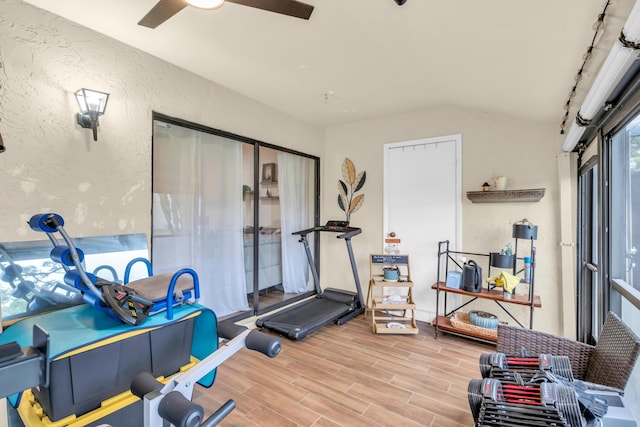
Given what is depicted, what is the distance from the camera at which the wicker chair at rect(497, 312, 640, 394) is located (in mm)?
1408

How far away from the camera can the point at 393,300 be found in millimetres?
3885

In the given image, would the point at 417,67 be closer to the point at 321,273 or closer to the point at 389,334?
the point at 389,334

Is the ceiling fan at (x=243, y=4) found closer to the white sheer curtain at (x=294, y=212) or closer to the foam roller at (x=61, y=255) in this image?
the foam roller at (x=61, y=255)

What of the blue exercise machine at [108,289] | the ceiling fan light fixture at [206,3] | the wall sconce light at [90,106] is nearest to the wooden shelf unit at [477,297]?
the blue exercise machine at [108,289]

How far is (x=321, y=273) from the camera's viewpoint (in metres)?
4.90

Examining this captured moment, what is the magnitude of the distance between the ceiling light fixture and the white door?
1.74 meters

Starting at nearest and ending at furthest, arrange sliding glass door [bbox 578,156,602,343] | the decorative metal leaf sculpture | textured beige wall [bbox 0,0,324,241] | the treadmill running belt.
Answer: textured beige wall [bbox 0,0,324,241] → sliding glass door [bbox 578,156,602,343] → the treadmill running belt → the decorative metal leaf sculpture

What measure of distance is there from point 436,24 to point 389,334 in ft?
10.2

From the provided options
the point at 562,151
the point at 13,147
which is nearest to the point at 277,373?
the point at 13,147

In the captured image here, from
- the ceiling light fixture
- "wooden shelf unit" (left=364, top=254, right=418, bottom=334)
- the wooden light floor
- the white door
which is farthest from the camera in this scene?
the white door

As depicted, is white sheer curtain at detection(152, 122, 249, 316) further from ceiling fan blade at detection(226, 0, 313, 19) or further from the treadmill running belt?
ceiling fan blade at detection(226, 0, 313, 19)

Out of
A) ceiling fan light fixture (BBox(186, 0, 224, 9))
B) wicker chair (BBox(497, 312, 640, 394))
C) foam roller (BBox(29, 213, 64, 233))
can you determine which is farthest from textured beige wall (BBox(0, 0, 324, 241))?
wicker chair (BBox(497, 312, 640, 394))

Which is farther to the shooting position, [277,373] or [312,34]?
[277,373]

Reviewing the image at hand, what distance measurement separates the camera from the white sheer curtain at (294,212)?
14.3 feet
